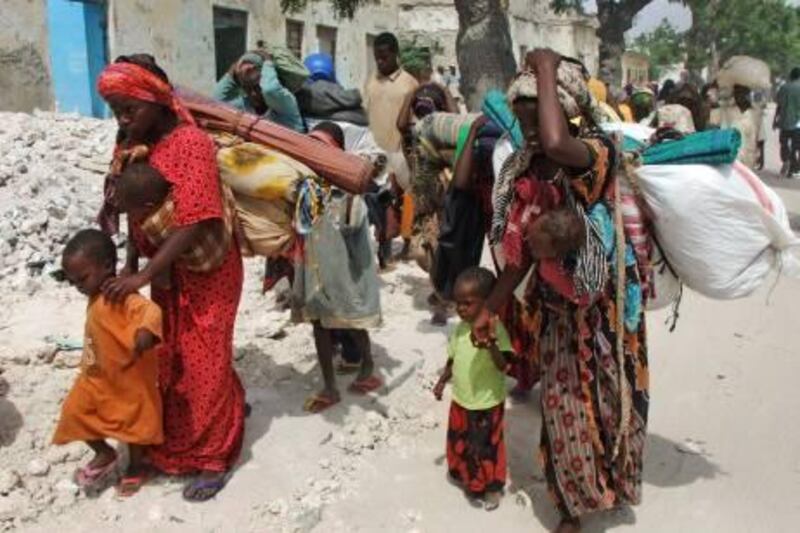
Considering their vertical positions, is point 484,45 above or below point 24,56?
above

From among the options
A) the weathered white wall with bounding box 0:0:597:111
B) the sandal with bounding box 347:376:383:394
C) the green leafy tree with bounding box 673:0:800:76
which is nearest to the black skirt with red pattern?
the sandal with bounding box 347:376:383:394

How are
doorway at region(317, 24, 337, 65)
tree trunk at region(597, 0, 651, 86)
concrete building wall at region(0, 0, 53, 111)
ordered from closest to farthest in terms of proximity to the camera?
concrete building wall at region(0, 0, 53, 111) → tree trunk at region(597, 0, 651, 86) → doorway at region(317, 24, 337, 65)

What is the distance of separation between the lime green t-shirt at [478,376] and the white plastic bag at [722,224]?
78 cm

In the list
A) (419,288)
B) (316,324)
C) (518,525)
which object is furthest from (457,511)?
(419,288)

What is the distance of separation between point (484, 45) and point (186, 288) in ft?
22.0

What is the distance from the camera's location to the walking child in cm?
304

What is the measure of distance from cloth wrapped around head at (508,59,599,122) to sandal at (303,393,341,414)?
1.95 meters

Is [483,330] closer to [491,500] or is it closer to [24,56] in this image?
[491,500]

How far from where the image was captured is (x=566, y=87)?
243cm

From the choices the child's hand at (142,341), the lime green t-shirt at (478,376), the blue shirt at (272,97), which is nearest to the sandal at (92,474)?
the child's hand at (142,341)

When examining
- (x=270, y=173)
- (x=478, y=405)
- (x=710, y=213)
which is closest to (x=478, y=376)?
(x=478, y=405)

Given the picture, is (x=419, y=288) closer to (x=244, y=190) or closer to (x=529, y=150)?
(x=244, y=190)

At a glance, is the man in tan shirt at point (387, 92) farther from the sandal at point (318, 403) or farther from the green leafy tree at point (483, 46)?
the sandal at point (318, 403)

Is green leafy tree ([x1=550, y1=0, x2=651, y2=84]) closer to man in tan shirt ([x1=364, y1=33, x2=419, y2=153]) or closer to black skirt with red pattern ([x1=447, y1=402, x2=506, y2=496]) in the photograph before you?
man in tan shirt ([x1=364, y1=33, x2=419, y2=153])
